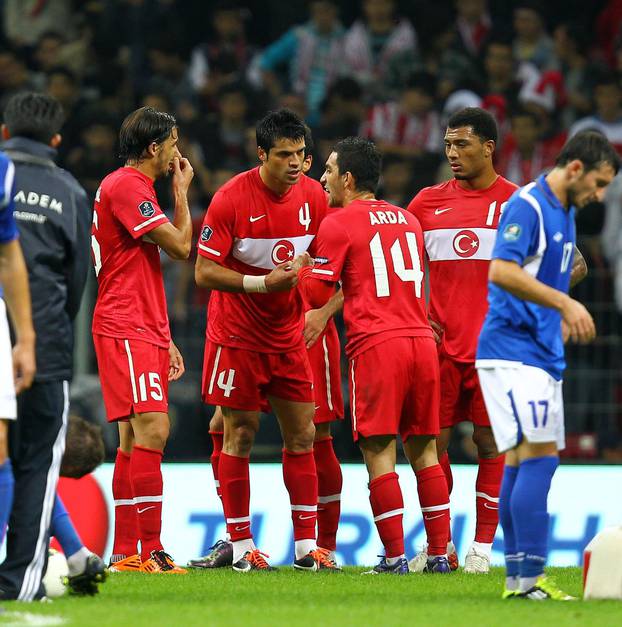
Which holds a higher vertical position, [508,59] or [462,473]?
[508,59]

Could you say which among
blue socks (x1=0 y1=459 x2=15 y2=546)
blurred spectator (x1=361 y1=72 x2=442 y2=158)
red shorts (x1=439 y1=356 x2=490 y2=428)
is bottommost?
blue socks (x1=0 y1=459 x2=15 y2=546)

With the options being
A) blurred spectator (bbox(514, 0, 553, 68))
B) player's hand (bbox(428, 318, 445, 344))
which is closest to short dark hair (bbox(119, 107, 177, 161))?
player's hand (bbox(428, 318, 445, 344))

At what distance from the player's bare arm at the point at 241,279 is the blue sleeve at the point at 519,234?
1769 millimetres

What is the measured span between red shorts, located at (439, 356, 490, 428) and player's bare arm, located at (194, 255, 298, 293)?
1.17 metres

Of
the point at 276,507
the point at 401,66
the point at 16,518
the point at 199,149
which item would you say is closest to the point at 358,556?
the point at 276,507

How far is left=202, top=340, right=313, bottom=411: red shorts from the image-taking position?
8.63 metres

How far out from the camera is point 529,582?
6906 millimetres

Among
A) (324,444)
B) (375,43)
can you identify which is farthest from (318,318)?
(375,43)

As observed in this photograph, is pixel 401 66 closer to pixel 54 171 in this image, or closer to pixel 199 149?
pixel 199 149

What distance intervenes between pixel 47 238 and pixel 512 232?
209 centimetres

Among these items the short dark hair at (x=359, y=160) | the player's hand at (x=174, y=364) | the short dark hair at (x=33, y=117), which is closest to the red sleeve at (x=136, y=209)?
the player's hand at (x=174, y=364)

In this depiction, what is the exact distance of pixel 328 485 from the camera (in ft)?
30.4

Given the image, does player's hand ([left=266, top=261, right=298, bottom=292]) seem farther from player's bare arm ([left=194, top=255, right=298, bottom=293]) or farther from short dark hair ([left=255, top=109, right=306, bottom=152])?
short dark hair ([left=255, top=109, right=306, bottom=152])

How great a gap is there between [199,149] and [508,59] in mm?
3292
